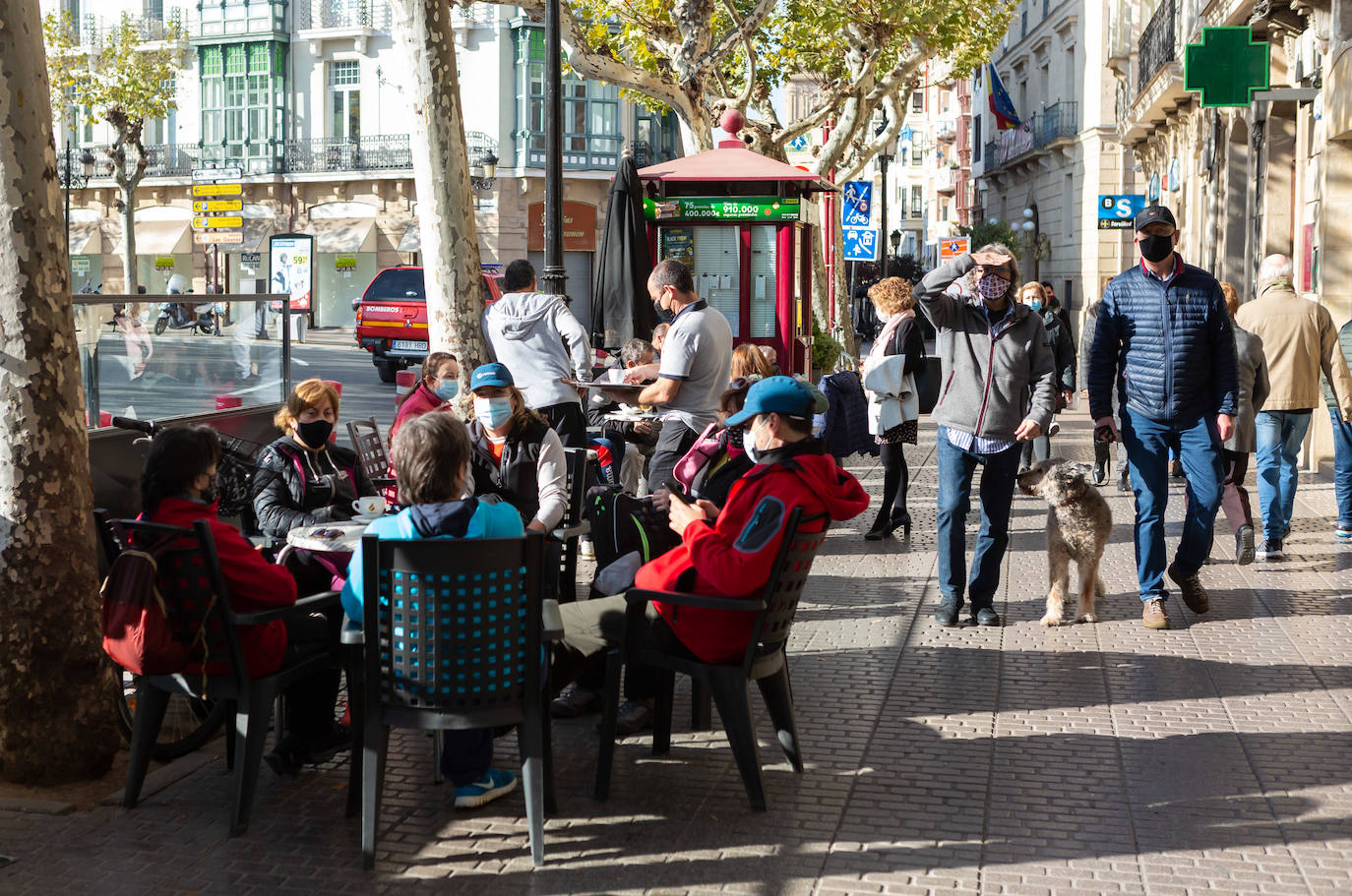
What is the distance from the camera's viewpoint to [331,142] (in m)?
50.0

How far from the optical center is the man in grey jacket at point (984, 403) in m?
7.52

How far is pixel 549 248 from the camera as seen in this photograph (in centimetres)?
1200

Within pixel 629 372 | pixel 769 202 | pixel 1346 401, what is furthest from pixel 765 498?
pixel 769 202

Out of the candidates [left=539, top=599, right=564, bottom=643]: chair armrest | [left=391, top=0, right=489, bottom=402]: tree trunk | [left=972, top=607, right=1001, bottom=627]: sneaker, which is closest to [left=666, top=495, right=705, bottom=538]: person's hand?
[left=539, top=599, right=564, bottom=643]: chair armrest

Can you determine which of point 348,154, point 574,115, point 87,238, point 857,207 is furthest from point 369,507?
point 87,238

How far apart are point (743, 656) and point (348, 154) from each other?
47.1 m

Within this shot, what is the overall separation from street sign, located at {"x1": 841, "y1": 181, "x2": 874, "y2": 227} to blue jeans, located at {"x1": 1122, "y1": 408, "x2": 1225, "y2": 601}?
52.7 ft

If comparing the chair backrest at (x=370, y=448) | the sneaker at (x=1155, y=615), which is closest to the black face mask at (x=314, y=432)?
the chair backrest at (x=370, y=448)

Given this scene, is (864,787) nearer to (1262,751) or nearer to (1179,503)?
(1262,751)

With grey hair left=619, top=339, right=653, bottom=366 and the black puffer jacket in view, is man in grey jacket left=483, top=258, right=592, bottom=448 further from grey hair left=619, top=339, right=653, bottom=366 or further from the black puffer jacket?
the black puffer jacket

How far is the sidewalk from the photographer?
4.36 metres

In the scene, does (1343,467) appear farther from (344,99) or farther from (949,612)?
(344,99)

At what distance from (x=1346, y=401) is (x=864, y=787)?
6.12 m

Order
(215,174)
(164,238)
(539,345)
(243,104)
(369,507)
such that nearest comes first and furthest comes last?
(369,507) < (539,345) < (215,174) < (243,104) < (164,238)
